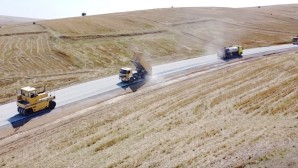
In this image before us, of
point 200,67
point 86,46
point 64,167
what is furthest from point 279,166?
point 86,46

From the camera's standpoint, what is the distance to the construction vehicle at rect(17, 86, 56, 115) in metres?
32.2

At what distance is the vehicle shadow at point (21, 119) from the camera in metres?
30.4

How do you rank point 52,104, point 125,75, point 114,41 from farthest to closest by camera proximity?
1. point 114,41
2. point 125,75
3. point 52,104

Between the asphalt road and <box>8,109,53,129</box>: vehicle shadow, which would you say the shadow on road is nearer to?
the asphalt road

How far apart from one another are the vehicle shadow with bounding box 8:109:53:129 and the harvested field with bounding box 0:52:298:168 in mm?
2195

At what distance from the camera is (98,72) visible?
49812mm

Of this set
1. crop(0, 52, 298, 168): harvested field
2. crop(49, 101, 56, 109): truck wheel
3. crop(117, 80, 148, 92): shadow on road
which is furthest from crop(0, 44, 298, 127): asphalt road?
crop(0, 52, 298, 168): harvested field

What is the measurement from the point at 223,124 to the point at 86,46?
42909 mm

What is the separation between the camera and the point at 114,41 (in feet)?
226

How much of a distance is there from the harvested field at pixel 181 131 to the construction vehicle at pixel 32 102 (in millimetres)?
3727

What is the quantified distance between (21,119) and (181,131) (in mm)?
15376

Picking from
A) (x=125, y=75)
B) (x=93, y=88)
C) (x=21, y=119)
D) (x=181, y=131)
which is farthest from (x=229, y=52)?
(x=21, y=119)

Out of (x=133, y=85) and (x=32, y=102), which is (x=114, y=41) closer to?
(x=133, y=85)

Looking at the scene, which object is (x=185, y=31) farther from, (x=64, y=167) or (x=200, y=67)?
(x=64, y=167)
